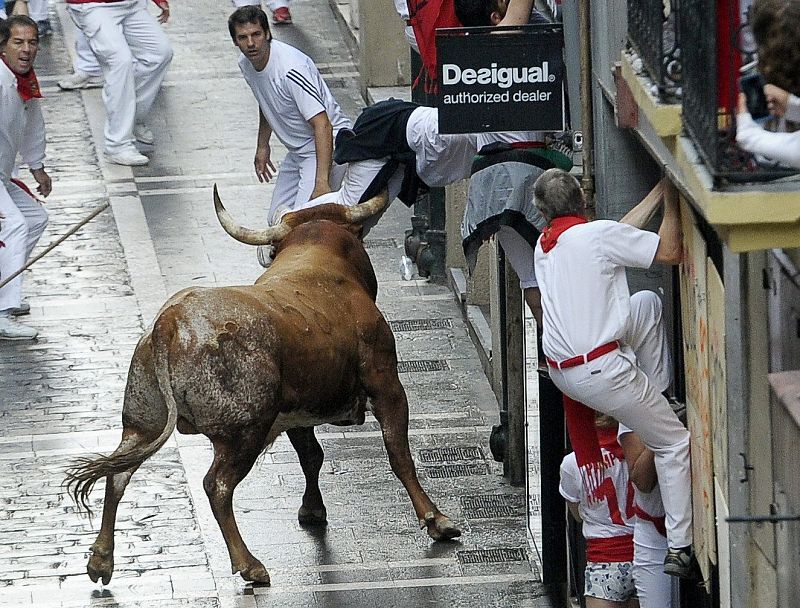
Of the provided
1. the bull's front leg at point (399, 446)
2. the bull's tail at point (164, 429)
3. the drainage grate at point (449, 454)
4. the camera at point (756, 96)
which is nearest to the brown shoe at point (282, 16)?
the drainage grate at point (449, 454)

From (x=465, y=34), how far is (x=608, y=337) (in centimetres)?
218

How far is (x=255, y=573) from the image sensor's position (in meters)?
9.29

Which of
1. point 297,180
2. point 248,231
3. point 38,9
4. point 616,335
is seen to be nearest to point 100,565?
point 248,231

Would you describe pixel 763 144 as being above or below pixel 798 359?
above

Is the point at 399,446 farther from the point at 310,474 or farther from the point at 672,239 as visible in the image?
the point at 672,239

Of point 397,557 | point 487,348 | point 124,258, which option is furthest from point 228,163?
point 397,557

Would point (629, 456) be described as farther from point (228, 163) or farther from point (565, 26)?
point (228, 163)

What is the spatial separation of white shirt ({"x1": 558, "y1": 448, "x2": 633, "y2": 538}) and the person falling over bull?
4.80 meters

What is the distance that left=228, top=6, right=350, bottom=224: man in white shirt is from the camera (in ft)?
41.2

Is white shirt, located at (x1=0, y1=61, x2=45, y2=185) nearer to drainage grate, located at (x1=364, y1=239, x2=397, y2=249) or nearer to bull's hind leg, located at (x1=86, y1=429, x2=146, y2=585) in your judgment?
drainage grate, located at (x1=364, y1=239, x2=397, y2=249)

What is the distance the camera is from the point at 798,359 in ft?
19.1

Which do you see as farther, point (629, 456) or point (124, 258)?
point (124, 258)

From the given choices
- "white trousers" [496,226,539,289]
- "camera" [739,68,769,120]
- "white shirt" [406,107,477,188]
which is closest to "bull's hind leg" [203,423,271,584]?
"white trousers" [496,226,539,289]

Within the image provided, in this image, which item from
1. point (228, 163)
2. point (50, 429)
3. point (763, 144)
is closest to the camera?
point (763, 144)
